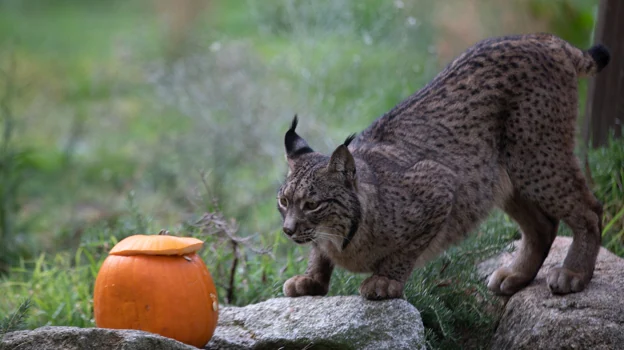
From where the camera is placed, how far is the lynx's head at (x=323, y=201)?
4453 mm

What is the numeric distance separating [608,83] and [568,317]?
299cm

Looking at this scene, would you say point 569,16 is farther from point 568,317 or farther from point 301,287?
point 301,287

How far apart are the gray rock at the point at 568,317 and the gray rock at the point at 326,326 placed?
2.15ft

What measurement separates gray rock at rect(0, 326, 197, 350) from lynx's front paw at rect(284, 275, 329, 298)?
131 centimetres

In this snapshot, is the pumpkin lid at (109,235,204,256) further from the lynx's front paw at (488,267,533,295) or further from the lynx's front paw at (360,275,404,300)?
the lynx's front paw at (488,267,533,295)

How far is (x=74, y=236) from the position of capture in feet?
25.2

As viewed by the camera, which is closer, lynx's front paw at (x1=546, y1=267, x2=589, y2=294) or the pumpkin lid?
the pumpkin lid

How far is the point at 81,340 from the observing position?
3.62 metres

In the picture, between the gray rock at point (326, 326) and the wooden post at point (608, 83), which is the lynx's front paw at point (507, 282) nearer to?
the gray rock at point (326, 326)

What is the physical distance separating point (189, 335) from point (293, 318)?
1.86ft

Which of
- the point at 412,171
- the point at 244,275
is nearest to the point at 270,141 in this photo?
the point at 244,275

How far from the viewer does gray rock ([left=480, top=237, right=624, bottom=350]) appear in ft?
14.1

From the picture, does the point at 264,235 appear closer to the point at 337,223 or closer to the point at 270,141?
the point at 270,141

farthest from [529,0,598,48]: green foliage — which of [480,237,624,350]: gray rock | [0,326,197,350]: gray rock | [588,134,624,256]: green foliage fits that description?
[0,326,197,350]: gray rock
